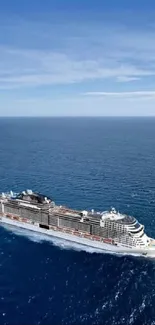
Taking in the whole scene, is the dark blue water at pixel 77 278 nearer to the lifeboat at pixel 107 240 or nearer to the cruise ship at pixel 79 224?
the cruise ship at pixel 79 224

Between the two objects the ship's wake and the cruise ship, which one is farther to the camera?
the ship's wake

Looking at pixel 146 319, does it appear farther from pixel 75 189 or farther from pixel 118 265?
pixel 75 189

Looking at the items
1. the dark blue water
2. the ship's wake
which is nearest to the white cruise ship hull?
the ship's wake

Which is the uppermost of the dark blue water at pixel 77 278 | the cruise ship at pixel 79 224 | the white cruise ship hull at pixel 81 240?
the cruise ship at pixel 79 224

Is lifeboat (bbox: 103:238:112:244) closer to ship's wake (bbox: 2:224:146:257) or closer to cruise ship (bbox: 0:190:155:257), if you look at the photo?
cruise ship (bbox: 0:190:155:257)

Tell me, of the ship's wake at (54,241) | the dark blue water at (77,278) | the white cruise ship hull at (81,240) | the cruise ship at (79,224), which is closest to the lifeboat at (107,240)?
the cruise ship at (79,224)

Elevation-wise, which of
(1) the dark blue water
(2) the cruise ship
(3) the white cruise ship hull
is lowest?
(1) the dark blue water

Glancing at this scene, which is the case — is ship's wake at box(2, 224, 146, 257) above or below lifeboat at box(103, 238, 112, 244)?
below
